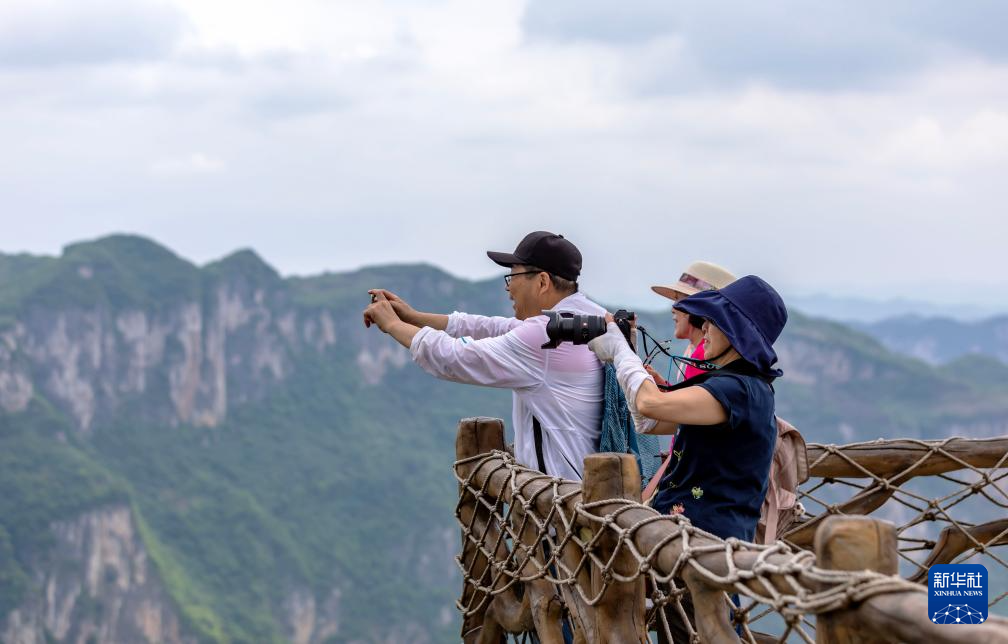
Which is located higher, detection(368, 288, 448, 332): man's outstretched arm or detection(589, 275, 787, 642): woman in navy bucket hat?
detection(368, 288, 448, 332): man's outstretched arm

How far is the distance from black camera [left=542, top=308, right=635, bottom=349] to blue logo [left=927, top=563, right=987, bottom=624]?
1763 millimetres

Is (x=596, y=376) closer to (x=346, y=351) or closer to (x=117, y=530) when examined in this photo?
(x=117, y=530)

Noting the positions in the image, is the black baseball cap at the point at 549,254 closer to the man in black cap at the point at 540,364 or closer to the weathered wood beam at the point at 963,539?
the man in black cap at the point at 540,364

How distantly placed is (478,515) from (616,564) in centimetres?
166

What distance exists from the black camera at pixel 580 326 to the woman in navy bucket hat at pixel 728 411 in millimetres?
120

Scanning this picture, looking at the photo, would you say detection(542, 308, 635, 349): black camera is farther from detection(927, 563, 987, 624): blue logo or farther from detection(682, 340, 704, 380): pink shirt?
detection(927, 563, 987, 624): blue logo

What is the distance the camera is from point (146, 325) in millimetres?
141125

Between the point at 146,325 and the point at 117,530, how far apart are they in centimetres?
3434

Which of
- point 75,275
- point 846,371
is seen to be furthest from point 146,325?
point 846,371

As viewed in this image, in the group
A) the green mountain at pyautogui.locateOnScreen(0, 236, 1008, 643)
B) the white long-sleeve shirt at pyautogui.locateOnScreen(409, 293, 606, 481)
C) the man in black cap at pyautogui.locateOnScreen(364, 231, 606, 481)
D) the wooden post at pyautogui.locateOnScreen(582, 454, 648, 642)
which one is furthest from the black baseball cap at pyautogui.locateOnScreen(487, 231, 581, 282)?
the green mountain at pyautogui.locateOnScreen(0, 236, 1008, 643)

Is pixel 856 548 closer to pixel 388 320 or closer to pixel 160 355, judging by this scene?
pixel 388 320

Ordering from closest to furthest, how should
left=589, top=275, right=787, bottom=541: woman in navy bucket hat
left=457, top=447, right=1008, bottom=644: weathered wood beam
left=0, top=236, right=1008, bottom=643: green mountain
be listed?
left=457, top=447, right=1008, bottom=644: weathered wood beam < left=589, top=275, right=787, bottom=541: woman in navy bucket hat < left=0, top=236, right=1008, bottom=643: green mountain

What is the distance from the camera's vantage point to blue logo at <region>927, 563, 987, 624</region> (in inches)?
101

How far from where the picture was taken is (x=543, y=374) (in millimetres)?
4949
